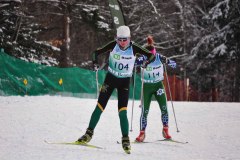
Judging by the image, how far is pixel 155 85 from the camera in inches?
405

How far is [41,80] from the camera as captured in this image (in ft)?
68.8

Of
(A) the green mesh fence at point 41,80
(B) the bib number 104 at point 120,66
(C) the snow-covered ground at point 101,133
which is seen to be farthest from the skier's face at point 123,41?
(A) the green mesh fence at point 41,80

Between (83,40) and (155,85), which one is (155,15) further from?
(155,85)

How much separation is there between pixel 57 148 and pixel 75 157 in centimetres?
87

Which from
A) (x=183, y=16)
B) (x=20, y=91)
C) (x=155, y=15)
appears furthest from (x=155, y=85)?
(x=183, y=16)

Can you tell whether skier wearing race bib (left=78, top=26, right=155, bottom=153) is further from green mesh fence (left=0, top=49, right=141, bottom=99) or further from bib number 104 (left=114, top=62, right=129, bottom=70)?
green mesh fence (left=0, top=49, right=141, bottom=99)

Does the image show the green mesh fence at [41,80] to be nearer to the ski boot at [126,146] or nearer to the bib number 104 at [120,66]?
the bib number 104 at [120,66]

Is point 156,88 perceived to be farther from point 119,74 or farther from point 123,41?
point 123,41

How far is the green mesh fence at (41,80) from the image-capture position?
19328mm

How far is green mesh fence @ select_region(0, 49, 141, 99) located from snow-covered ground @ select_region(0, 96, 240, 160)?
79.7 inches

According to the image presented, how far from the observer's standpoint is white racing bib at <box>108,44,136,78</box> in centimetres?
843

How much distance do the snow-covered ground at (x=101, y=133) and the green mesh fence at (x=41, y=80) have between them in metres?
2.02

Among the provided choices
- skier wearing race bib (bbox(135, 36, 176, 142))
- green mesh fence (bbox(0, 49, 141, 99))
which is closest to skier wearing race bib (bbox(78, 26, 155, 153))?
skier wearing race bib (bbox(135, 36, 176, 142))

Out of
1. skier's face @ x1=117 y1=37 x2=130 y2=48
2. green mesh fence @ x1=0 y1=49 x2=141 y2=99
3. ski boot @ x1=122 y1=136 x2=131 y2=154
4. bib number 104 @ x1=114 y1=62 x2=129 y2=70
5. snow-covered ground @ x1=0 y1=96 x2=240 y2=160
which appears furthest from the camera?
green mesh fence @ x1=0 y1=49 x2=141 y2=99
